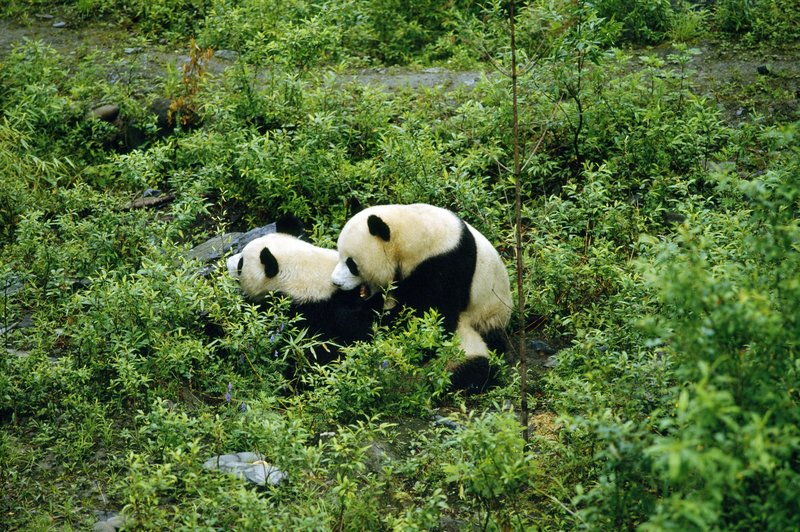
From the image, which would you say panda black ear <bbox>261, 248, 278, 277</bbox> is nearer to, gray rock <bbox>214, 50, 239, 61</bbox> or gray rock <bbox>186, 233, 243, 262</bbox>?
gray rock <bbox>186, 233, 243, 262</bbox>

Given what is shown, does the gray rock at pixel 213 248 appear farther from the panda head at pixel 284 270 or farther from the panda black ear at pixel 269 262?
the panda black ear at pixel 269 262

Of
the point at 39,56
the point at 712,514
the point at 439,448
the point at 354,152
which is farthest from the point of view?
the point at 39,56

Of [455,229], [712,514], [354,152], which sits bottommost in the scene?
[354,152]

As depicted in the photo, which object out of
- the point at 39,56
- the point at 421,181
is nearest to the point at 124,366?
the point at 421,181

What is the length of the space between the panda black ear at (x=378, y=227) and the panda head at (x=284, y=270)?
0.51m

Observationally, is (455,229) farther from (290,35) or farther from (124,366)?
(290,35)

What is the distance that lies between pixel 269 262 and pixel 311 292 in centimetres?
35

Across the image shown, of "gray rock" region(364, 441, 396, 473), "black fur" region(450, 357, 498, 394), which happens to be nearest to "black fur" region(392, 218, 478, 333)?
"black fur" region(450, 357, 498, 394)

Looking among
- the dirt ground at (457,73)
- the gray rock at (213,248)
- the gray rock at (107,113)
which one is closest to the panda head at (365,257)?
the gray rock at (213,248)

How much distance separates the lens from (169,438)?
422 cm

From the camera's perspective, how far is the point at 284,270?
5477 millimetres

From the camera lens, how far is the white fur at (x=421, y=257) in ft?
17.5

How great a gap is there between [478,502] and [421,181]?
3175 millimetres

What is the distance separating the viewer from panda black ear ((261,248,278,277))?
5328 millimetres
